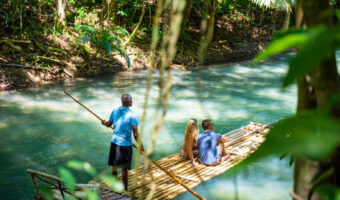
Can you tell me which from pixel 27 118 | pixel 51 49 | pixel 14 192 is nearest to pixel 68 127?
pixel 27 118

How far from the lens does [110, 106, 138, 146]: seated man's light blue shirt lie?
4129mm

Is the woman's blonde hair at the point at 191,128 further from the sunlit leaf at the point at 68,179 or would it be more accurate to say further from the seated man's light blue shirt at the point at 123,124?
the sunlit leaf at the point at 68,179

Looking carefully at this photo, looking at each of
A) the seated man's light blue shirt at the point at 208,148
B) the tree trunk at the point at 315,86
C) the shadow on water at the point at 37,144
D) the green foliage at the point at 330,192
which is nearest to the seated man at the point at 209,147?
the seated man's light blue shirt at the point at 208,148

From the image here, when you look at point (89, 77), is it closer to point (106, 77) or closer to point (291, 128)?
point (106, 77)

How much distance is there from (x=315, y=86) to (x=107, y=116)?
25.6 ft

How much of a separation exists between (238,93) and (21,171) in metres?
7.29

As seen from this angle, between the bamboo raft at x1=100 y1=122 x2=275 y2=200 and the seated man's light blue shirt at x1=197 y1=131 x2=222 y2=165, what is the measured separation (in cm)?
11

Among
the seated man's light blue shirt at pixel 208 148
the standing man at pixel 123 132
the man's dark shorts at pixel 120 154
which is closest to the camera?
the standing man at pixel 123 132

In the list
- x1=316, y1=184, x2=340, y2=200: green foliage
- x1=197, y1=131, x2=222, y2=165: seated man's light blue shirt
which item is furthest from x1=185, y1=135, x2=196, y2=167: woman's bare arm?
x1=316, y1=184, x2=340, y2=200: green foliage

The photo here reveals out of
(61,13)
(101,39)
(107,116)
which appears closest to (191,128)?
(107,116)

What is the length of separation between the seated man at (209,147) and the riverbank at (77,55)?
6.82m

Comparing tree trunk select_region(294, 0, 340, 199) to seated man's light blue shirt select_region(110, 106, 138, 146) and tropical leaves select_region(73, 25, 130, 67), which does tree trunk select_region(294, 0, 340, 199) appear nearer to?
seated man's light blue shirt select_region(110, 106, 138, 146)

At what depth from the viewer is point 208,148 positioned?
16.4 ft

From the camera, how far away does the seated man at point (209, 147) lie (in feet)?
16.4
